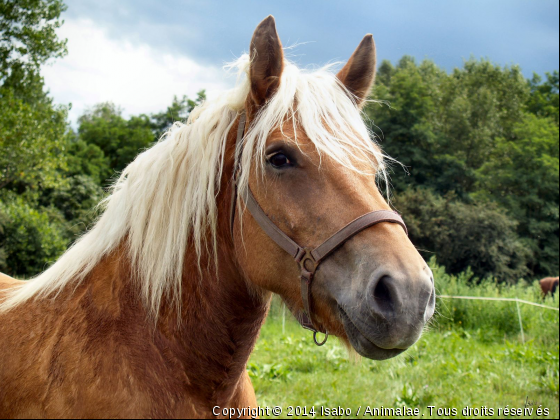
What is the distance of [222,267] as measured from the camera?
1.88 meters

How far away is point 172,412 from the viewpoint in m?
1.62

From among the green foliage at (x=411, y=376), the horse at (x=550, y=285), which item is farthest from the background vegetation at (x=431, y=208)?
the horse at (x=550, y=285)

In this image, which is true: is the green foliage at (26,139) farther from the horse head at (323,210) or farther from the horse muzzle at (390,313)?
the horse muzzle at (390,313)

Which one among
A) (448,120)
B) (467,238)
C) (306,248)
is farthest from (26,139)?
(448,120)

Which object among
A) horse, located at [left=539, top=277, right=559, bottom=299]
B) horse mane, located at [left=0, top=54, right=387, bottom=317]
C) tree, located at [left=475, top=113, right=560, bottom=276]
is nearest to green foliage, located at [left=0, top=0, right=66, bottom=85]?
horse mane, located at [left=0, top=54, right=387, bottom=317]

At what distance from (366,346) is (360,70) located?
1492 millimetres

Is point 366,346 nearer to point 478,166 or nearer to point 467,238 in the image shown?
point 467,238

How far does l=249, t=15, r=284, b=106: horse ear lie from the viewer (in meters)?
1.84

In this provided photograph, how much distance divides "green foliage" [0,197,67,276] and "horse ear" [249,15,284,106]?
1312 centimetres

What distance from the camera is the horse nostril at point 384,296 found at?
1.42 metres

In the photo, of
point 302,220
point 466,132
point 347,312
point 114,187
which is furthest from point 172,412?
point 466,132

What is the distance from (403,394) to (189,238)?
4.14m

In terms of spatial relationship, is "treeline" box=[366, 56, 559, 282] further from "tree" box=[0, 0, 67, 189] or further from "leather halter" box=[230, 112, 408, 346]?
"leather halter" box=[230, 112, 408, 346]

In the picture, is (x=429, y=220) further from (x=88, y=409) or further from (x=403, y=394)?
(x=88, y=409)
